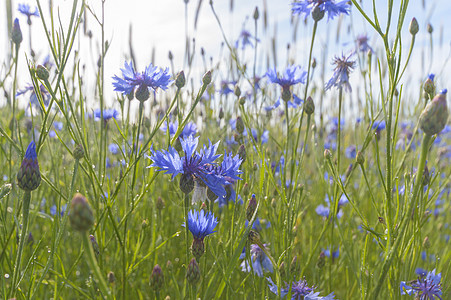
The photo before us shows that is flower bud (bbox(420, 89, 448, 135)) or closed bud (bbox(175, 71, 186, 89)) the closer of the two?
flower bud (bbox(420, 89, 448, 135))

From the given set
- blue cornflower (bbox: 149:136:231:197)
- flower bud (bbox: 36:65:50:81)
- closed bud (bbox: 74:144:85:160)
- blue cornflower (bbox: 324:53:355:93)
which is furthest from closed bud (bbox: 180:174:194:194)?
blue cornflower (bbox: 324:53:355:93)

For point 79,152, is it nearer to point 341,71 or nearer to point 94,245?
point 94,245

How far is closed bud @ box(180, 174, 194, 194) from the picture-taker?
2.82ft

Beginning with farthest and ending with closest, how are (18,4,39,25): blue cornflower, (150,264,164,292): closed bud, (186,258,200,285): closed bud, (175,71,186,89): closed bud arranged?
(18,4,39,25): blue cornflower → (175,71,186,89): closed bud → (150,264,164,292): closed bud → (186,258,200,285): closed bud

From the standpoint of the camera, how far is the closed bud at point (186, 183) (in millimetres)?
Result: 859

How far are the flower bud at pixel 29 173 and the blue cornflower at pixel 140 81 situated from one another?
42cm

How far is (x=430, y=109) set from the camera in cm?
59

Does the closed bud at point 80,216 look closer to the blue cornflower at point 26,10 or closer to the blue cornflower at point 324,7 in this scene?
the blue cornflower at point 324,7

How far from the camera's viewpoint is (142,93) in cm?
105

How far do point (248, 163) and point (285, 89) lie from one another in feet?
1.48

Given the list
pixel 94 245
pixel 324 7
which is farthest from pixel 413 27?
pixel 94 245

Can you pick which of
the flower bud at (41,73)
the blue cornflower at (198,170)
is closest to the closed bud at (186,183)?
the blue cornflower at (198,170)

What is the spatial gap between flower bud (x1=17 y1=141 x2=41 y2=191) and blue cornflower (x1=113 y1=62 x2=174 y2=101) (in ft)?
1.36

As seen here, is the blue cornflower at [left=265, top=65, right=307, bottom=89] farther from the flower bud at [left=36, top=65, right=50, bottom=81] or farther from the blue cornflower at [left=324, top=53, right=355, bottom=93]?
the flower bud at [left=36, top=65, right=50, bottom=81]
